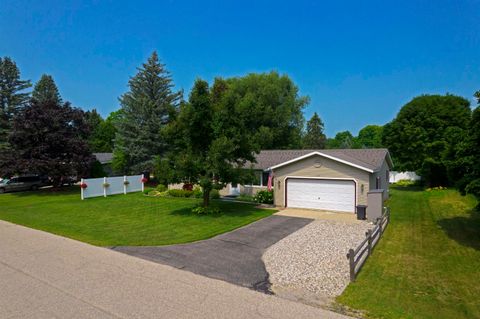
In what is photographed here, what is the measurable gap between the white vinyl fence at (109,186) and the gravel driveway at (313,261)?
17973 millimetres

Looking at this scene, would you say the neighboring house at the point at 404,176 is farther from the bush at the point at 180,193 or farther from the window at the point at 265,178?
the bush at the point at 180,193

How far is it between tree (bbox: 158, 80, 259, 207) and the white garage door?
4216 millimetres

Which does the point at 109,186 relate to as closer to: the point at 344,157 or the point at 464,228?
the point at 344,157

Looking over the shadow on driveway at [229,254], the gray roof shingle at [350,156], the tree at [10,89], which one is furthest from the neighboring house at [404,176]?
the tree at [10,89]

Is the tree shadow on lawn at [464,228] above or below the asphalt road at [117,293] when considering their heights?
above

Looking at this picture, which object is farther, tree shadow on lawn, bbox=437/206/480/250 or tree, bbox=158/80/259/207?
tree, bbox=158/80/259/207

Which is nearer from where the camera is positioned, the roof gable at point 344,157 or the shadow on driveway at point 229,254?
the shadow on driveway at point 229,254

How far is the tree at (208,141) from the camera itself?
15.1 meters

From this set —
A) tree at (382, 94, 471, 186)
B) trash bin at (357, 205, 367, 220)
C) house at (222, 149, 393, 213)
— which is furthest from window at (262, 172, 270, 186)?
tree at (382, 94, 471, 186)

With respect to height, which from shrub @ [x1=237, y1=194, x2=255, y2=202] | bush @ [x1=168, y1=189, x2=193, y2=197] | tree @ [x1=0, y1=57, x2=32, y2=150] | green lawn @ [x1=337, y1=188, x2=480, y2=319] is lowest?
green lawn @ [x1=337, y1=188, x2=480, y2=319]

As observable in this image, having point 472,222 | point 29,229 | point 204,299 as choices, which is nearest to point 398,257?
point 204,299

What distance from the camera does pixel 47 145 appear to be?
25.6 meters

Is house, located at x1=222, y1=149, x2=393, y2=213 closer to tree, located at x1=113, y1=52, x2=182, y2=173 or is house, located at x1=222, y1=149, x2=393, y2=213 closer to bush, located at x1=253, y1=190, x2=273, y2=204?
bush, located at x1=253, y1=190, x2=273, y2=204

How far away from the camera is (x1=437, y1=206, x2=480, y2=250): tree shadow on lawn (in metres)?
11.0
